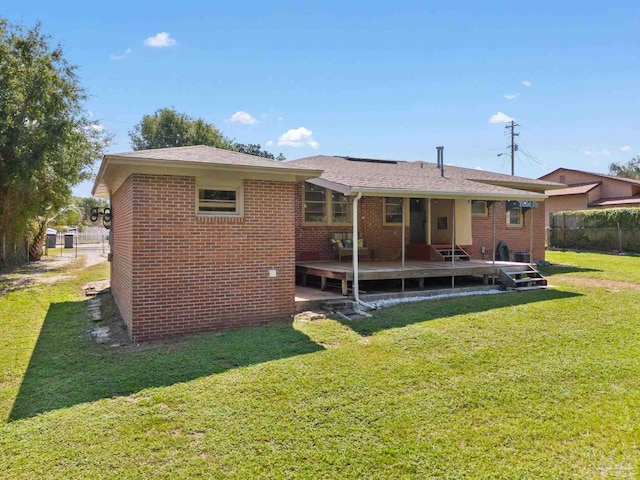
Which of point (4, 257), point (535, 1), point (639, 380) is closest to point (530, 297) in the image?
point (639, 380)

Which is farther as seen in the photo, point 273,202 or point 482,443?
point 273,202

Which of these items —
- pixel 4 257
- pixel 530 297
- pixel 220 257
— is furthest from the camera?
pixel 4 257

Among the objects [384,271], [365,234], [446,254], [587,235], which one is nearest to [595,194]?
[587,235]

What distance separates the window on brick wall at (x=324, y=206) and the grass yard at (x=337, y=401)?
4882 mm

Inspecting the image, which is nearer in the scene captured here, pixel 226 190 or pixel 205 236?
pixel 205 236

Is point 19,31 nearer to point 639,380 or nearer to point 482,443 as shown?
point 482,443

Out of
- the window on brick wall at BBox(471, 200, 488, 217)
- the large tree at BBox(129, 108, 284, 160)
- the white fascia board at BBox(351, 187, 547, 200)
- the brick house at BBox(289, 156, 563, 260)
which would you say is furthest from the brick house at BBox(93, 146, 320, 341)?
the large tree at BBox(129, 108, 284, 160)

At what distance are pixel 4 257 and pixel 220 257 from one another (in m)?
15.7

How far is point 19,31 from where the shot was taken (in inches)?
556

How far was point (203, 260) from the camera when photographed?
22.2 feet

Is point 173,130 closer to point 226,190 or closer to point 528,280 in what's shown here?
point 226,190

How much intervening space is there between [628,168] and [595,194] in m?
38.2

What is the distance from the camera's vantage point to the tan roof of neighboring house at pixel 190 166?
6078mm

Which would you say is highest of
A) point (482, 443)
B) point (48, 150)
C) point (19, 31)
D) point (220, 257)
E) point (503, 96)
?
point (19, 31)
